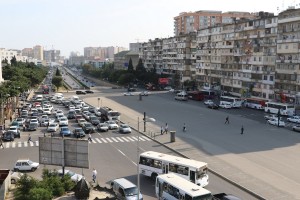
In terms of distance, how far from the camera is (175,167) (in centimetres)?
2761

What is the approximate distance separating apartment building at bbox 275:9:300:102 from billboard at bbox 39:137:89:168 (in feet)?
176

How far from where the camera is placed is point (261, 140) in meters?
43.9

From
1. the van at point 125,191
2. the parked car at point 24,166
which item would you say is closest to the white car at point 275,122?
the van at point 125,191

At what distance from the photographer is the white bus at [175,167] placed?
2647cm

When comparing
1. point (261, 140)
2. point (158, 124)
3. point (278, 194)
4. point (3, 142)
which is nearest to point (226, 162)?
point (278, 194)

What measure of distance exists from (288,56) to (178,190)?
55.8m

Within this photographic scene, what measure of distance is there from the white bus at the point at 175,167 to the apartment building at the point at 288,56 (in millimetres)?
47721

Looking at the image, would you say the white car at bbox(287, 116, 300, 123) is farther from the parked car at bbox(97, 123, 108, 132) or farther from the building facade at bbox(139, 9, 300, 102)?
the parked car at bbox(97, 123, 108, 132)

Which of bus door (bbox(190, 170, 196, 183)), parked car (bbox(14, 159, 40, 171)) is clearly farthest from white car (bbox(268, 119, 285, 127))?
parked car (bbox(14, 159, 40, 171))

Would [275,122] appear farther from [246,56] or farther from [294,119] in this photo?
[246,56]

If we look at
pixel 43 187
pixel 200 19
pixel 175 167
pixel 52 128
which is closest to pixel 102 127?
pixel 52 128

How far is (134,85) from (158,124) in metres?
81.0

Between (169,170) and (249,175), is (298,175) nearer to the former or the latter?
(249,175)

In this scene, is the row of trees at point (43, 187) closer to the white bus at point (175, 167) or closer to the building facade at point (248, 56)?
the white bus at point (175, 167)
